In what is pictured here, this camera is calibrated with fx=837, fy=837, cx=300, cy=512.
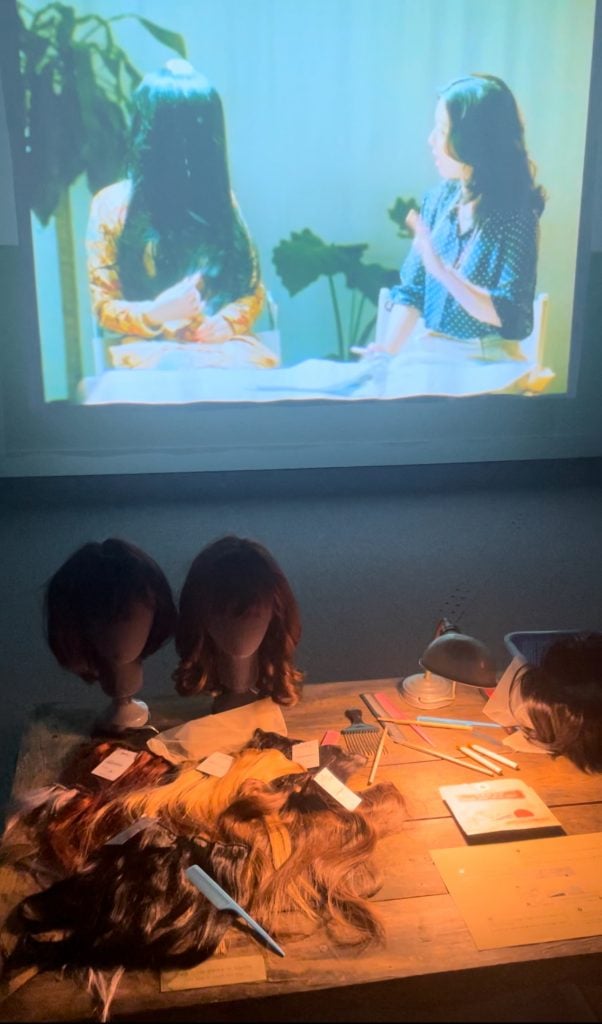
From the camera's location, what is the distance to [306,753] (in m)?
1.49

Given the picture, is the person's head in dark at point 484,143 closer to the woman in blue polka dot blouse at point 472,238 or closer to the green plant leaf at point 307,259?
the woman in blue polka dot blouse at point 472,238

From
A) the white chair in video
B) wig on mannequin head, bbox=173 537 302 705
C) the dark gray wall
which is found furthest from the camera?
the white chair in video

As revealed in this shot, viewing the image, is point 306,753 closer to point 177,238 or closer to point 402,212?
point 177,238

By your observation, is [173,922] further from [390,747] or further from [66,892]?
[390,747]

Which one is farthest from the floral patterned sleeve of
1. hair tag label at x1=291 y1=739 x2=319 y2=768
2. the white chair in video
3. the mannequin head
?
hair tag label at x1=291 y1=739 x2=319 y2=768

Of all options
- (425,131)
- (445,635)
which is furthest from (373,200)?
(445,635)

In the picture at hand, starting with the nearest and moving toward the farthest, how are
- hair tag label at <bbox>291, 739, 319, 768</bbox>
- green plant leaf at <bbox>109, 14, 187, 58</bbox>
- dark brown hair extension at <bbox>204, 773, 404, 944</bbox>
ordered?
dark brown hair extension at <bbox>204, 773, 404, 944</bbox>
hair tag label at <bbox>291, 739, 319, 768</bbox>
green plant leaf at <bbox>109, 14, 187, 58</bbox>

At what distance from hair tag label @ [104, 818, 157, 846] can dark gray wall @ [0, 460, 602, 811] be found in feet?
2.94

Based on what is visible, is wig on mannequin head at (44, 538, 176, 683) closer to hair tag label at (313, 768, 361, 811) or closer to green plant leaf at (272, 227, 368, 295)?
hair tag label at (313, 768, 361, 811)

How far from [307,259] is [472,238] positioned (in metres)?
0.86

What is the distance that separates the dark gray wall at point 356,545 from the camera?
9.32ft

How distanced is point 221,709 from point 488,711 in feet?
1.71

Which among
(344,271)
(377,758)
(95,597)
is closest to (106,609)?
(95,597)

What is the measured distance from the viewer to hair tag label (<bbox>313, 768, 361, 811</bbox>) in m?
1.36
